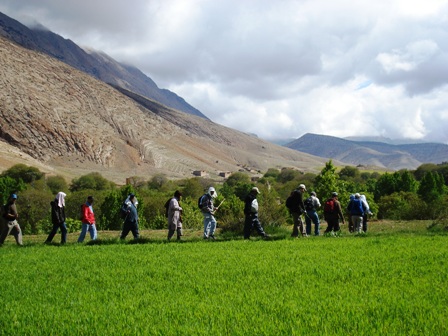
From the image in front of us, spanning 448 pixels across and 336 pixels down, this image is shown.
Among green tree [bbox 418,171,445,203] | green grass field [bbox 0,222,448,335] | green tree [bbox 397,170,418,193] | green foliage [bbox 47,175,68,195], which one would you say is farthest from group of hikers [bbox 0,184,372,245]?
green foliage [bbox 47,175,68,195]

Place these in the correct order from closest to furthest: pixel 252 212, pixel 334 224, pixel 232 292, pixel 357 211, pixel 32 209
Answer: pixel 232 292 → pixel 252 212 → pixel 334 224 → pixel 357 211 → pixel 32 209

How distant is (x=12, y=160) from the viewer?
396 feet

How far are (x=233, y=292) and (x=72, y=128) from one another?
157m

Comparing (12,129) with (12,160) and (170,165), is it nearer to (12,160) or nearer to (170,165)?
(12,160)

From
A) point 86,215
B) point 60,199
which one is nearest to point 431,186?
point 86,215

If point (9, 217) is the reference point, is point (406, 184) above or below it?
above

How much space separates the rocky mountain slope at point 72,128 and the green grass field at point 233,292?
11669 centimetres

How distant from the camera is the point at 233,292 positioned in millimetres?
7344

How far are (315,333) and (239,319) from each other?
3.51 ft

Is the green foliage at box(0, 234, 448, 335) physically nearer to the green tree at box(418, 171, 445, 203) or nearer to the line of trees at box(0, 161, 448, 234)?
the line of trees at box(0, 161, 448, 234)

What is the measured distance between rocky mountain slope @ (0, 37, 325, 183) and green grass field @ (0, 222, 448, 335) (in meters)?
117

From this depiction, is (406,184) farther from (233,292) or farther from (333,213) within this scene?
(233,292)

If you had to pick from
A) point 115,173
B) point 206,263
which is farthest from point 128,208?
point 115,173

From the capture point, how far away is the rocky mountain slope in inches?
5689
